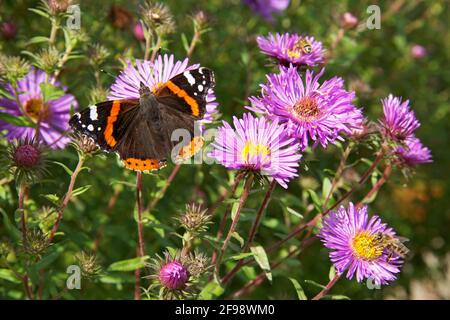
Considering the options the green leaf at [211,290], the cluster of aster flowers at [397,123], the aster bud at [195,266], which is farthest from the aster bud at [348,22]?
the aster bud at [195,266]

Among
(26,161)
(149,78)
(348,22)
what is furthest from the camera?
(348,22)

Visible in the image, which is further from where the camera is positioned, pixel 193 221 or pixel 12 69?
pixel 12 69

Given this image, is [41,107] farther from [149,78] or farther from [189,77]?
[189,77]

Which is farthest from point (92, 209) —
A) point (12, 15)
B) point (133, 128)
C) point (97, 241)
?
point (12, 15)

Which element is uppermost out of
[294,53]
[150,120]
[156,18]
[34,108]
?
[156,18]

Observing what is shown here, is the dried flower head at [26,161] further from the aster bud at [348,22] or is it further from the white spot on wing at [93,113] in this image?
the aster bud at [348,22]

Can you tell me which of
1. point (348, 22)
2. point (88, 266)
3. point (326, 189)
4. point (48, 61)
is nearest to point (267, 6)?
point (348, 22)
